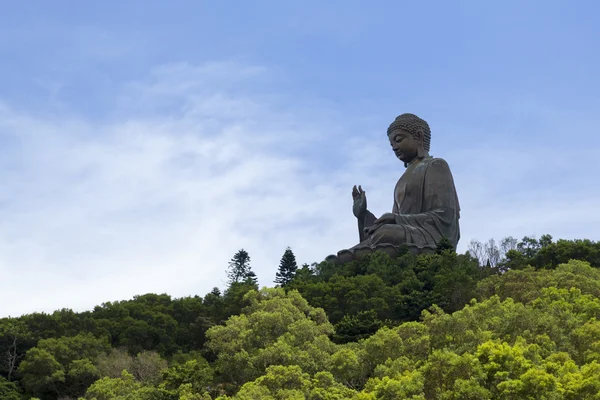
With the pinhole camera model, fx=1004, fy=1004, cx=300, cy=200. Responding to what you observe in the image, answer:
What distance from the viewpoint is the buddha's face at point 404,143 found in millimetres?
32062

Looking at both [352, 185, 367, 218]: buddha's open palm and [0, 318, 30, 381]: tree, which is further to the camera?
[352, 185, 367, 218]: buddha's open palm

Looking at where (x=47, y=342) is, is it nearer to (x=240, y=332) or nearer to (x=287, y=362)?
(x=240, y=332)

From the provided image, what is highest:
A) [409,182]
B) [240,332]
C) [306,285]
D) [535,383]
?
Result: [409,182]

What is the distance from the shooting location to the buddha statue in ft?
95.8

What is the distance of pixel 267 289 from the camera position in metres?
21.0

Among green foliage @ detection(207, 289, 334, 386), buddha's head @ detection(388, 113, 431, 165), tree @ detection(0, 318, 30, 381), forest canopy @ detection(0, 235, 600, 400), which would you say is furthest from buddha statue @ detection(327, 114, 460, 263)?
green foliage @ detection(207, 289, 334, 386)

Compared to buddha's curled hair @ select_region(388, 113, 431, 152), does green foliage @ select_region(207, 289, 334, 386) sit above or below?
below

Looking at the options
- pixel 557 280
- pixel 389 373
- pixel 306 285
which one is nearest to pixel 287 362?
pixel 389 373

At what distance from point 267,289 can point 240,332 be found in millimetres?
3126

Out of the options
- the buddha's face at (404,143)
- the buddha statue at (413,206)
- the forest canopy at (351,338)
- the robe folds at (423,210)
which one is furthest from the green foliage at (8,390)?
the buddha's face at (404,143)

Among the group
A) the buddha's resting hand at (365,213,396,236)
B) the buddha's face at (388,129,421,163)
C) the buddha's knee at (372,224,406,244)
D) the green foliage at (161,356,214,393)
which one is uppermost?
the buddha's face at (388,129,421,163)

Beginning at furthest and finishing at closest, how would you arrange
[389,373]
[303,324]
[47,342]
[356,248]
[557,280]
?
1. [356,248]
2. [47,342]
3. [557,280]
4. [303,324]
5. [389,373]

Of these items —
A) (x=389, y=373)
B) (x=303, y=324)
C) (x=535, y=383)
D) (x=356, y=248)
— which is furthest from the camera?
(x=356, y=248)

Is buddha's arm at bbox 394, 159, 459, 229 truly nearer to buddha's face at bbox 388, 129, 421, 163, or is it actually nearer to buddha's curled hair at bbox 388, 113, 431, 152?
buddha's face at bbox 388, 129, 421, 163
